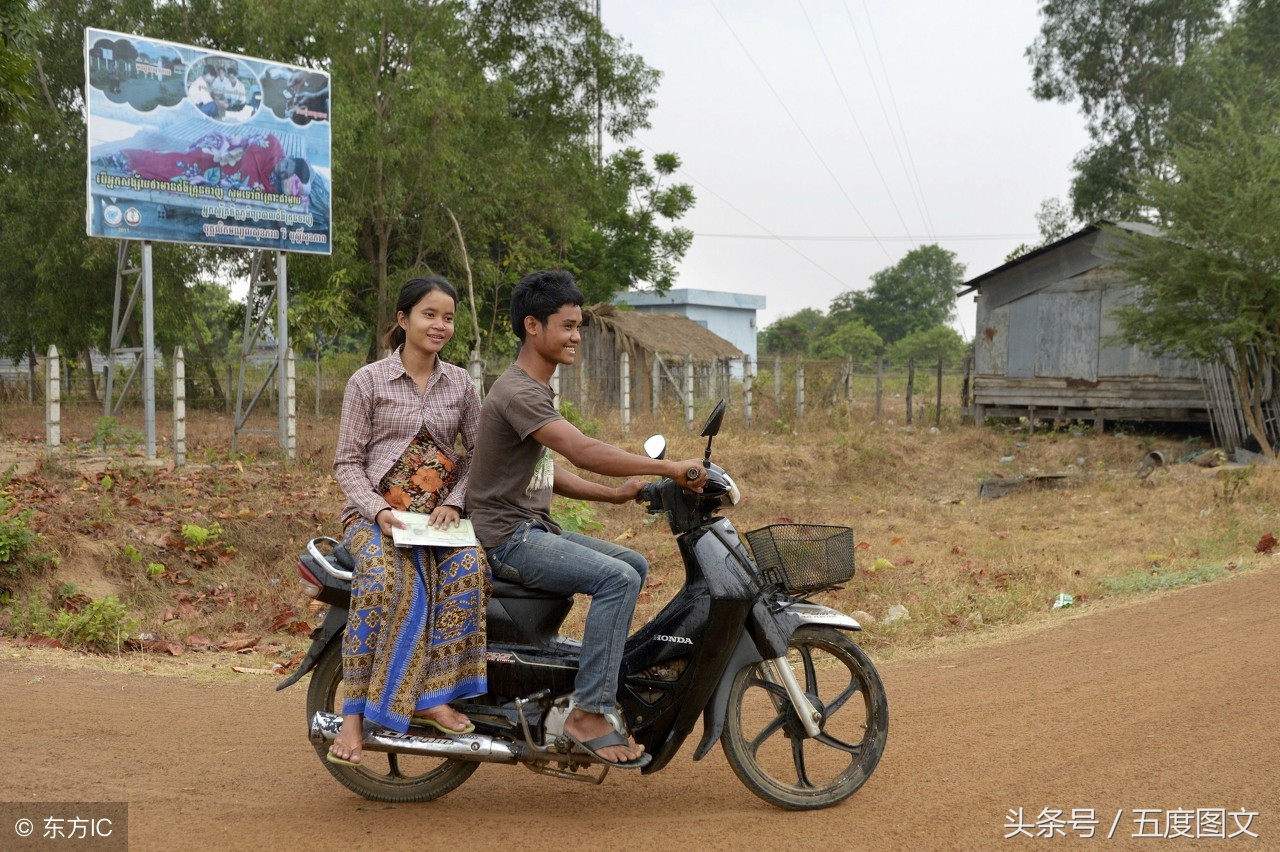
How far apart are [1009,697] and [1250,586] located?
3426 mm

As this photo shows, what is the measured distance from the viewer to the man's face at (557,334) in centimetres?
414

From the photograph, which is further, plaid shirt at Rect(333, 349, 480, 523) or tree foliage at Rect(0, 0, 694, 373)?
tree foliage at Rect(0, 0, 694, 373)

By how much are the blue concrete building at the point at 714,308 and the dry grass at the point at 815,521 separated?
89.2ft

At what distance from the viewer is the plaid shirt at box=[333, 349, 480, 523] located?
168 inches

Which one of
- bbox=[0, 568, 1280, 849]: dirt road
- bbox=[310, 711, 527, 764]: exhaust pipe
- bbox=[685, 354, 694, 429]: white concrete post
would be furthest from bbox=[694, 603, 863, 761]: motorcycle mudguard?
bbox=[685, 354, 694, 429]: white concrete post

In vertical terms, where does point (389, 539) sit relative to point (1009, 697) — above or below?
above

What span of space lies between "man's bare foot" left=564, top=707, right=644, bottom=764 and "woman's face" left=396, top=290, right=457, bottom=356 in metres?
1.45

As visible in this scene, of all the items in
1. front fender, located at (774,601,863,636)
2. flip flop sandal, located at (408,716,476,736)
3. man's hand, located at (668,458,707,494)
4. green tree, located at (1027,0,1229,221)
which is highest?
green tree, located at (1027,0,1229,221)

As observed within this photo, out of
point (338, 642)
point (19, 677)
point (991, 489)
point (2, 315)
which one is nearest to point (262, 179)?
point (19, 677)

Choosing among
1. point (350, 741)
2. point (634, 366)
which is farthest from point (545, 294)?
point (634, 366)

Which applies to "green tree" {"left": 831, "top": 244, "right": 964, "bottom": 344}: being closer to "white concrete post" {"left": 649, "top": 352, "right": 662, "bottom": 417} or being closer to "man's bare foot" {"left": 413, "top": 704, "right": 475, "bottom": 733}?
"white concrete post" {"left": 649, "top": 352, "right": 662, "bottom": 417}

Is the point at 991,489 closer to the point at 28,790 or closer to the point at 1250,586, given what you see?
the point at 1250,586

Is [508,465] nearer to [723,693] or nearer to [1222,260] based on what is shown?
[723,693]

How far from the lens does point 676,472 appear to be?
12.8ft
